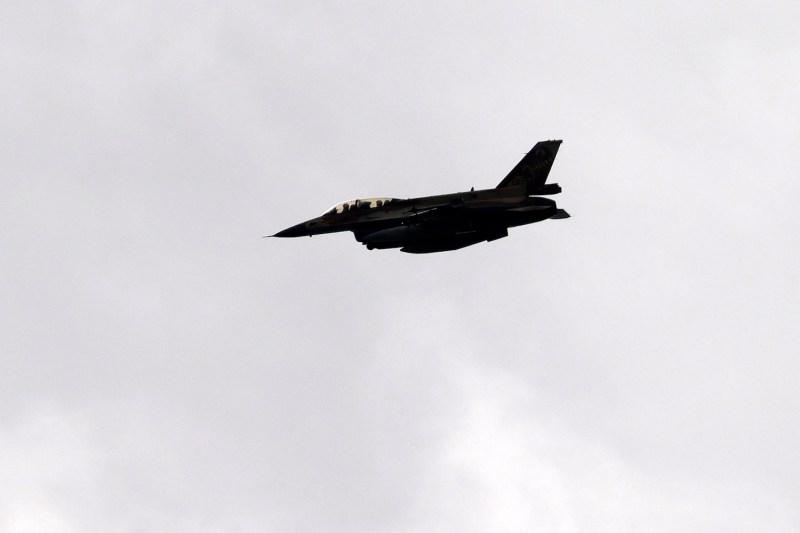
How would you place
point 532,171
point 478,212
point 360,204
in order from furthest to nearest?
point 360,204 → point 532,171 → point 478,212

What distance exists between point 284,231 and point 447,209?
41.9ft

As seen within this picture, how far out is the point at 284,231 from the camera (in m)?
81.6

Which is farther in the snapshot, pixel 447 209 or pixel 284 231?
pixel 284 231

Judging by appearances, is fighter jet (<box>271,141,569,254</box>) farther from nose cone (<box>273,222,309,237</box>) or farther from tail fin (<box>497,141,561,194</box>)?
nose cone (<box>273,222,309,237</box>)

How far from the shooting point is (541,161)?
7825 centimetres

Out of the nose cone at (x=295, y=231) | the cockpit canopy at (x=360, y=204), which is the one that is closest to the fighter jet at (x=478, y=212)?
the cockpit canopy at (x=360, y=204)

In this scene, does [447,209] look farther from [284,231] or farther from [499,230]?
[284,231]

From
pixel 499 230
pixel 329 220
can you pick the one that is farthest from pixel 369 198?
pixel 499 230

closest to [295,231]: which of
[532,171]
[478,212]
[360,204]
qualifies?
[360,204]

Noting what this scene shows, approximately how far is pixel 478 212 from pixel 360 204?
949 centimetres

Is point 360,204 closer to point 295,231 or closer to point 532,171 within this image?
point 295,231

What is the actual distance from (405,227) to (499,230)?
640 centimetres

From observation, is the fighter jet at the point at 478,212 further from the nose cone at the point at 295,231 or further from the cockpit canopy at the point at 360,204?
the nose cone at the point at 295,231

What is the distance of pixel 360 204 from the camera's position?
8138cm
